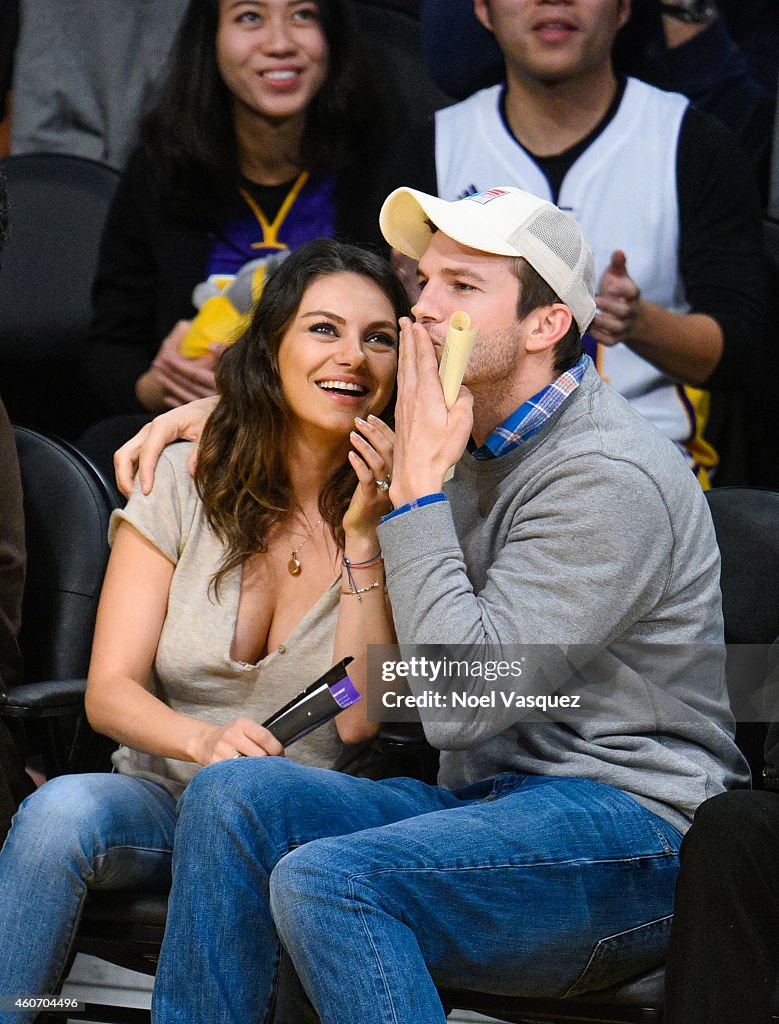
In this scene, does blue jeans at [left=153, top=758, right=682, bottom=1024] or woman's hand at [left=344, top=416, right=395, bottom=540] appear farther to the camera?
woman's hand at [left=344, top=416, right=395, bottom=540]

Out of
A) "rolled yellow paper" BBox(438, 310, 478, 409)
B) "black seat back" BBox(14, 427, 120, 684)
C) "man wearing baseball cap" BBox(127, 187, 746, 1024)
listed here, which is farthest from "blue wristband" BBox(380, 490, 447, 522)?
"black seat back" BBox(14, 427, 120, 684)

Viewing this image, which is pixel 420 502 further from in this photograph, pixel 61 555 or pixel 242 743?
pixel 61 555

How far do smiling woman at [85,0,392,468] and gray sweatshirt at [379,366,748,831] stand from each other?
1.19 meters

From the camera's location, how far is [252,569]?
2.13 meters

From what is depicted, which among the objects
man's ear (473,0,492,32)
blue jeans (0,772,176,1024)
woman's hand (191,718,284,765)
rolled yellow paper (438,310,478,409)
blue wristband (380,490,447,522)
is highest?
man's ear (473,0,492,32)

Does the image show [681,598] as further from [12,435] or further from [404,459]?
[12,435]

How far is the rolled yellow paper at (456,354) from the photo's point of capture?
186 cm

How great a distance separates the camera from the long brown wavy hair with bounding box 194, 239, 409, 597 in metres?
2.13

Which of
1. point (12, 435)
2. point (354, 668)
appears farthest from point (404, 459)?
point (12, 435)

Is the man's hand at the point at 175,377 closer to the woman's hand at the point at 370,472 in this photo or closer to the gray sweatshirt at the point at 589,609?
the woman's hand at the point at 370,472
